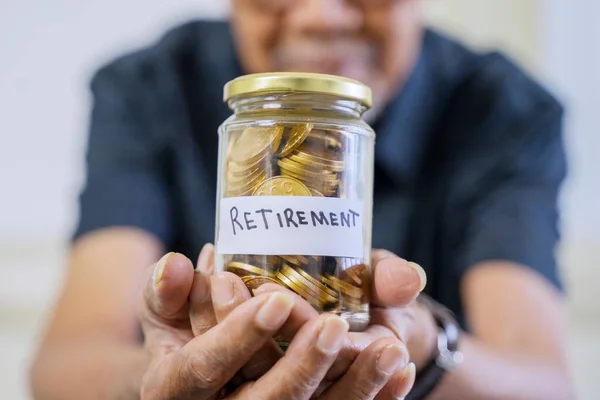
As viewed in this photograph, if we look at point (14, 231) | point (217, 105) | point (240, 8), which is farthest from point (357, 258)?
point (14, 231)

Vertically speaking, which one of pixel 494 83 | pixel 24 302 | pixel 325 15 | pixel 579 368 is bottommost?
pixel 579 368

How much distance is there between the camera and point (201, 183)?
1.04 metres

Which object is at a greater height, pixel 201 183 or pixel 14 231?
pixel 201 183

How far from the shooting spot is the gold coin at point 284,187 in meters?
0.41

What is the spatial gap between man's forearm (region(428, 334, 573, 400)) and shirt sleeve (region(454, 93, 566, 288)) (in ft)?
0.48

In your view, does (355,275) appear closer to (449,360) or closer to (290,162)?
(290,162)

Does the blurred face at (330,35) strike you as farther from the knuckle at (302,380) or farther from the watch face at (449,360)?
the knuckle at (302,380)

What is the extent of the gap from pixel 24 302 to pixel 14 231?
154 mm

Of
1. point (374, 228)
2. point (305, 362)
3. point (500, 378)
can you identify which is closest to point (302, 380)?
point (305, 362)

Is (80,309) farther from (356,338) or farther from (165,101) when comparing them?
(356,338)

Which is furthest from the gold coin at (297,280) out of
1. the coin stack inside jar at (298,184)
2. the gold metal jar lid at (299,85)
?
the gold metal jar lid at (299,85)

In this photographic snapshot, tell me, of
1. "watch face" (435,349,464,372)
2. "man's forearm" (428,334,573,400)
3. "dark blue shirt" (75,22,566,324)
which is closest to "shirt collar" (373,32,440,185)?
"dark blue shirt" (75,22,566,324)

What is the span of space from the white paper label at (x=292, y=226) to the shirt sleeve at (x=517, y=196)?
0.52 m

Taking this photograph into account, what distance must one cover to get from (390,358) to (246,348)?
8 cm
